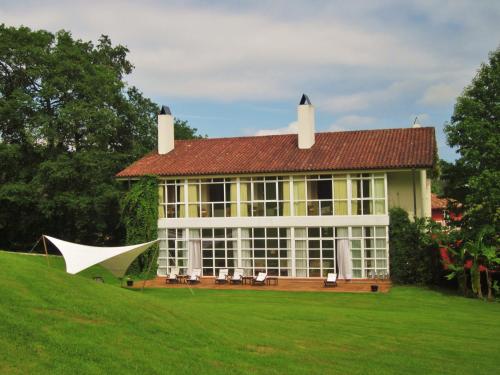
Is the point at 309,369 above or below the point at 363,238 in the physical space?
below

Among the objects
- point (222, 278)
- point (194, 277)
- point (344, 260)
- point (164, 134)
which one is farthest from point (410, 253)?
point (164, 134)

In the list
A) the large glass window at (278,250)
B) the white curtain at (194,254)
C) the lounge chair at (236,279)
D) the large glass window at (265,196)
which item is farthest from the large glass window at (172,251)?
the large glass window at (265,196)

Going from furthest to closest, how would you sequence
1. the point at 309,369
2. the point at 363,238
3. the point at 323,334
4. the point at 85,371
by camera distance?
the point at 363,238 < the point at 323,334 < the point at 309,369 < the point at 85,371

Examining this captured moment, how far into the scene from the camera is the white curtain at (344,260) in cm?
2734

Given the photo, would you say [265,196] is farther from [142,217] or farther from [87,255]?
[87,255]

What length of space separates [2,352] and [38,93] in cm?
2934

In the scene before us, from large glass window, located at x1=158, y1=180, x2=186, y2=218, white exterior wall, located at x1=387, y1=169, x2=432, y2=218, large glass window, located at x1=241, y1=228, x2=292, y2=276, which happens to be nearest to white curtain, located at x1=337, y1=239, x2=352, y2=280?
large glass window, located at x1=241, y1=228, x2=292, y2=276

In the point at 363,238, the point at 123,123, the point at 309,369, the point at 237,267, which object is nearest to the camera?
the point at 309,369

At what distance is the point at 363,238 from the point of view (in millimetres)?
27234

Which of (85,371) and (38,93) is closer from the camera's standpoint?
(85,371)

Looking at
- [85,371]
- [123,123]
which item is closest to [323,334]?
[85,371]

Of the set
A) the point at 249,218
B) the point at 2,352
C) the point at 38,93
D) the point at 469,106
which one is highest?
the point at 38,93

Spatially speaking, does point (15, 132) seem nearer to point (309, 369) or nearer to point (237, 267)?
point (237, 267)

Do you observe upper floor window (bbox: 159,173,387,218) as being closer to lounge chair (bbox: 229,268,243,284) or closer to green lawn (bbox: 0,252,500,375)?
lounge chair (bbox: 229,268,243,284)
